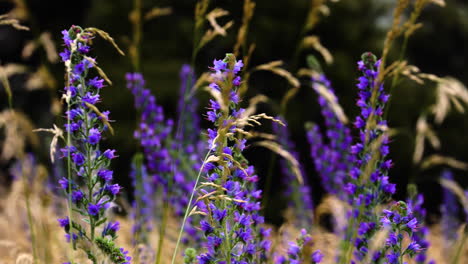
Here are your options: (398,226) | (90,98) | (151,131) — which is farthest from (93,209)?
(151,131)

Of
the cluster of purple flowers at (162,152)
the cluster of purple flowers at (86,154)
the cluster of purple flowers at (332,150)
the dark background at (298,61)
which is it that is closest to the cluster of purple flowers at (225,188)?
the cluster of purple flowers at (86,154)

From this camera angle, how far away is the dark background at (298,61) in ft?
17.8

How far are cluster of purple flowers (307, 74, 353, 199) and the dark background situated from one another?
6.90 feet

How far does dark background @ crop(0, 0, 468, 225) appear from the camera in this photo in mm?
5426

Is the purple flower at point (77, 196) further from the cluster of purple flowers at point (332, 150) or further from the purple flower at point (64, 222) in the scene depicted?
the cluster of purple flowers at point (332, 150)

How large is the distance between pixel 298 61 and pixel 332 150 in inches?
100

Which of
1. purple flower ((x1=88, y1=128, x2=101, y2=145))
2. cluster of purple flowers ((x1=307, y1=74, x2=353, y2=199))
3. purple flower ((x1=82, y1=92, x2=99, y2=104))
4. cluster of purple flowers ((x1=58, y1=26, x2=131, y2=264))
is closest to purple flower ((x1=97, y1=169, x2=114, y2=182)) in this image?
cluster of purple flowers ((x1=58, y1=26, x2=131, y2=264))

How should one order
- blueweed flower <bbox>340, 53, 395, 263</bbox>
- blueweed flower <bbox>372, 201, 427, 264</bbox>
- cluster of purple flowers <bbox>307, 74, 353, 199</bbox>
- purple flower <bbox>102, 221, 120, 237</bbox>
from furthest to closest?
cluster of purple flowers <bbox>307, 74, 353, 199</bbox>
blueweed flower <bbox>340, 53, 395, 263</bbox>
purple flower <bbox>102, 221, 120, 237</bbox>
blueweed flower <bbox>372, 201, 427, 264</bbox>

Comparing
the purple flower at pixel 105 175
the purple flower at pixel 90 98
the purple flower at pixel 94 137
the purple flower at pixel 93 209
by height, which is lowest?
the purple flower at pixel 93 209

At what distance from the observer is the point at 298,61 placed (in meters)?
5.52

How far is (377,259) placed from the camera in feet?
6.39

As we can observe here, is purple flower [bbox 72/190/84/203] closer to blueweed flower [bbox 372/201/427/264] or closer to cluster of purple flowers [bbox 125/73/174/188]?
blueweed flower [bbox 372/201/427/264]

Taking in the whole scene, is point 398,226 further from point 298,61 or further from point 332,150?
point 298,61

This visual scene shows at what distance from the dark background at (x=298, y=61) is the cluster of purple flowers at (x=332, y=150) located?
6.90 feet
